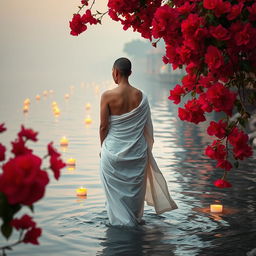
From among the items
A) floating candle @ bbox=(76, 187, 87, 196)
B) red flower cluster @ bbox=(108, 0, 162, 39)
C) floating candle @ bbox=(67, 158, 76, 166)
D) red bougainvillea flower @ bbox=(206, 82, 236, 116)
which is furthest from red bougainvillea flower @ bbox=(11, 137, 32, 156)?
floating candle @ bbox=(67, 158, 76, 166)

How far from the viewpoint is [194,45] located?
4242mm

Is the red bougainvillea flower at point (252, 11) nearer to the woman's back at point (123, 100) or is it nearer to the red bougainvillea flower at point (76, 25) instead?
the red bougainvillea flower at point (76, 25)

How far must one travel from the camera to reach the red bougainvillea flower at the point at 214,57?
4258mm

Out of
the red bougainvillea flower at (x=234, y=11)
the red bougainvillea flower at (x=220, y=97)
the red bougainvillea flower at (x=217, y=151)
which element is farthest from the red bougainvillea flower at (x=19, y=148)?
the red bougainvillea flower at (x=217, y=151)

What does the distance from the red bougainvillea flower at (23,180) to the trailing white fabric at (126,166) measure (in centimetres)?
469

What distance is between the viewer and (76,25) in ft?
19.7

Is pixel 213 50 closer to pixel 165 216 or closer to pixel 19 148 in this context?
pixel 19 148

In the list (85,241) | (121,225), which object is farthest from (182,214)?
(85,241)

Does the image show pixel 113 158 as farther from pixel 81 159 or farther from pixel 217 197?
pixel 81 159

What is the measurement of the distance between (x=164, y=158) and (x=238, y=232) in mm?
6206

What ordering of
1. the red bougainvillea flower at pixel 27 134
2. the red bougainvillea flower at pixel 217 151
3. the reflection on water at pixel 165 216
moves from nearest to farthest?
1. the red bougainvillea flower at pixel 27 134
2. the red bougainvillea flower at pixel 217 151
3. the reflection on water at pixel 165 216

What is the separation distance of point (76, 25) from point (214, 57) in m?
2.08

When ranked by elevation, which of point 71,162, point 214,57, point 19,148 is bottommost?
point 71,162

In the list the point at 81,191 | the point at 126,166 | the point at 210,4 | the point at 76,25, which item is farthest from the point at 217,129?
the point at 81,191
